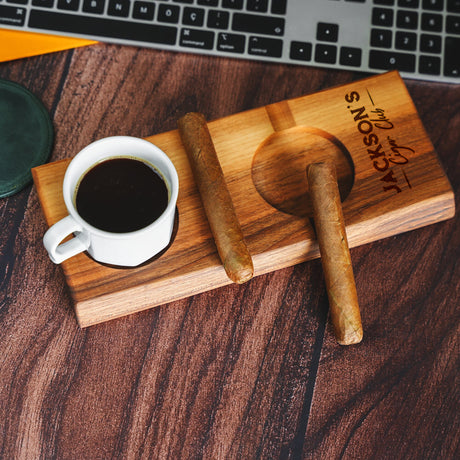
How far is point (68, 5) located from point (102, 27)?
0.17 ft

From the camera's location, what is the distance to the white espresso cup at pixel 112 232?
21.3 inches

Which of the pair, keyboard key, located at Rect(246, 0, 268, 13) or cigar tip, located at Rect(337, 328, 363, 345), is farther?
keyboard key, located at Rect(246, 0, 268, 13)

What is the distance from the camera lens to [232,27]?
76cm

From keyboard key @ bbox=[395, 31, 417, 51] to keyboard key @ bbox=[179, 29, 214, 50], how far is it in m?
0.25

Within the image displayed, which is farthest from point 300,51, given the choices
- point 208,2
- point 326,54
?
point 208,2

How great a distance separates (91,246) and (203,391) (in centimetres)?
21

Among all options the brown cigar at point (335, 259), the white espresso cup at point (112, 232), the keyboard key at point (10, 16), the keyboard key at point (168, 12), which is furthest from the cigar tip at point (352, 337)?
the keyboard key at point (10, 16)

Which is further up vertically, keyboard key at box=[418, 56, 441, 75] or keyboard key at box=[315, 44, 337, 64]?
keyboard key at box=[315, 44, 337, 64]

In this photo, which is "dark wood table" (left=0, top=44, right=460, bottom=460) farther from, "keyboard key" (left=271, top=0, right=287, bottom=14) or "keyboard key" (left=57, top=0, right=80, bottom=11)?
"keyboard key" (left=271, top=0, right=287, bottom=14)

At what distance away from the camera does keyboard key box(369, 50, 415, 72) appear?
2.51 ft

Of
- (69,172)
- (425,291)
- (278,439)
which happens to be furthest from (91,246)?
(425,291)

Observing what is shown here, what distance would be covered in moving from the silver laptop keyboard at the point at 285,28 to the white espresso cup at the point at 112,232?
0.76 ft

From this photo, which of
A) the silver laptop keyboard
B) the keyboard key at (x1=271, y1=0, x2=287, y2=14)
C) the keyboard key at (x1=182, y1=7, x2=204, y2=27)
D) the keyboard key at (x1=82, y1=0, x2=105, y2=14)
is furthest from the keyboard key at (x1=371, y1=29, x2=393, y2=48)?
the keyboard key at (x1=82, y1=0, x2=105, y2=14)

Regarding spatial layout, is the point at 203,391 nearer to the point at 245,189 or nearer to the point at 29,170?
the point at 245,189
